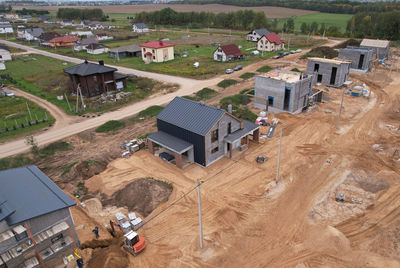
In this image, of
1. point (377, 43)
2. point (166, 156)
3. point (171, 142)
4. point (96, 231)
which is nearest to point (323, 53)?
point (377, 43)

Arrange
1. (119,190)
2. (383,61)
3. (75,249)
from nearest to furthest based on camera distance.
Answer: (75,249) → (119,190) → (383,61)

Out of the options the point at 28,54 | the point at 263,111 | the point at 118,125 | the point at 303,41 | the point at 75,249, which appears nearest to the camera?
the point at 75,249

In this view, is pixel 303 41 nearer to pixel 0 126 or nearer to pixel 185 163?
pixel 185 163

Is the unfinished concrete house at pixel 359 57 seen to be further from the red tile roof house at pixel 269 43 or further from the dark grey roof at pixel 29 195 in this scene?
the dark grey roof at pixel 29 195

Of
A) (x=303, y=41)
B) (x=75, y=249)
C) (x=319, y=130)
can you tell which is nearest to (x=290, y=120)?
(x=319, y=130)

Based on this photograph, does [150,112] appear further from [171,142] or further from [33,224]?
[33,224]

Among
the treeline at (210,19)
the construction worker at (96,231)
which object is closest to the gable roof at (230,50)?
the treeline at (210,19)

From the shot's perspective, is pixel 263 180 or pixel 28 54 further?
pixel 28 54
